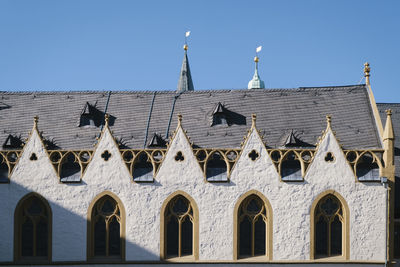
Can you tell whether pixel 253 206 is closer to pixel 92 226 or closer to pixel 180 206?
pixel 180 206

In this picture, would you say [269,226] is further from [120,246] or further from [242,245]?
[120,246]

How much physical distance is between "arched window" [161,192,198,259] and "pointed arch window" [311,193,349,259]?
556 centimetres

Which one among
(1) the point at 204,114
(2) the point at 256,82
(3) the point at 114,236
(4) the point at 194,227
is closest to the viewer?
(4) the point at 194,227

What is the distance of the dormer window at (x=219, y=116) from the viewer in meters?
30.9

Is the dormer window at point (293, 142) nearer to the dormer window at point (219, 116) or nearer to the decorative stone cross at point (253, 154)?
the decorative stone cross at point (253, 154)

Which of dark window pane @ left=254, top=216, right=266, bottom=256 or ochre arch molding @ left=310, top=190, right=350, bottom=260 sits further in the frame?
dark window pane @ left=254, top=216, right=266, bottom=256

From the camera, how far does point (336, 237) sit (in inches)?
1087

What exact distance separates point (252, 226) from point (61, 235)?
8.74m

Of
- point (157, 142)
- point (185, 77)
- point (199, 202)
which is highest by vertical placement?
point (185, 77)

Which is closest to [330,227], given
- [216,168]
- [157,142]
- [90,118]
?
[216,168]

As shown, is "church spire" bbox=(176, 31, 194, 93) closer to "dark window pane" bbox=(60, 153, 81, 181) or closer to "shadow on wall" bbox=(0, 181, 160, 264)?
"dark window pane" bbox=(60, 153, 81, 181)

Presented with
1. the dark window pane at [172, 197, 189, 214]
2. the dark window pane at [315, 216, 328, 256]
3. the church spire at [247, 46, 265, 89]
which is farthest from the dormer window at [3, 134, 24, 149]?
the church spire at [247, 46, 265, 89]

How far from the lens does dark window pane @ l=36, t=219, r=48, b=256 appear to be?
91.9 feet

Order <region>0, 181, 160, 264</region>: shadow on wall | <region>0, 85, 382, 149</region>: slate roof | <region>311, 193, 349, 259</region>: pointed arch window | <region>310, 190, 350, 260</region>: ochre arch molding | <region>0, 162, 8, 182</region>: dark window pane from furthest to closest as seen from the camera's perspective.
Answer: <region>0, 85, 382, 149</region>: slate roof
<region>0, 162, 8, 182</region>: dark window pane
<region>0, 181, 160, 264</region>: shadow on wall
<region>311, 193, 349, 259</region>: pointed arch window
<region>310, 190, 350, 260</region>: ochre arch molding
